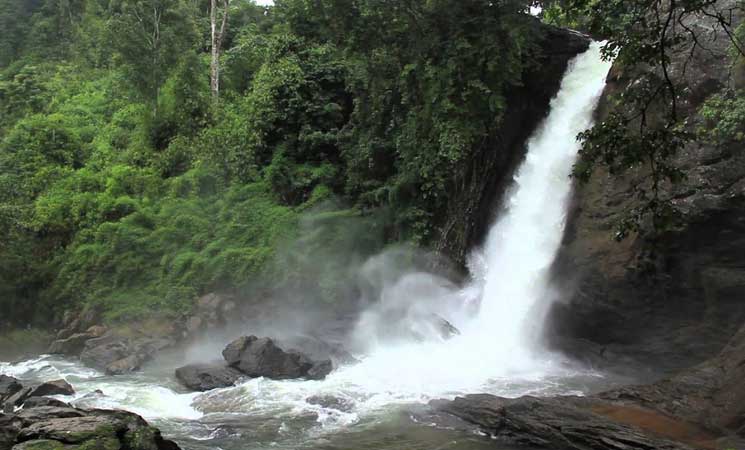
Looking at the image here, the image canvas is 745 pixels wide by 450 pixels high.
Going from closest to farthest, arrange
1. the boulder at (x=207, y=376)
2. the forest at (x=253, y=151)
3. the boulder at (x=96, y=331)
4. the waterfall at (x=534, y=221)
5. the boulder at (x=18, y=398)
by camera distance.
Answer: the boulder at (x=18, y=398) → the boulder at (x=207, y=376) → the waterfall at (x=534, y=221) → the forest at (x=253, y=151) → the boulder at (x=96, y=331)

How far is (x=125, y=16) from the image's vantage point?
77.4 ft

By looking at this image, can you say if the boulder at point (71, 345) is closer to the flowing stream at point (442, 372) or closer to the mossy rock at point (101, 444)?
the flowing stream at point (442, 372)

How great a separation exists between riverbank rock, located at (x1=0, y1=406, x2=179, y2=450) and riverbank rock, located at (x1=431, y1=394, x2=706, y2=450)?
4677 millimetres

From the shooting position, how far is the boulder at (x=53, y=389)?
1203 cm

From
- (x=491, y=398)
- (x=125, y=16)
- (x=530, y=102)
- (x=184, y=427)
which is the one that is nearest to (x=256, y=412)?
(x=184, y=427)

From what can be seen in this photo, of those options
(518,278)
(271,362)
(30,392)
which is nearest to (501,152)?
(518,278)

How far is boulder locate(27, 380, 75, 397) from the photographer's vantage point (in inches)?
474

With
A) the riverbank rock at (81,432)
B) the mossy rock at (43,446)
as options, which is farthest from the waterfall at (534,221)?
the mossy rock at (43,446)

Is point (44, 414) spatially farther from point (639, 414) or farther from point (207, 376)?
point (639, 414)

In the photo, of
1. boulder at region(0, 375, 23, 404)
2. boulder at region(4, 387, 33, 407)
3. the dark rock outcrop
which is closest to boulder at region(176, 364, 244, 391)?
boulder at region(4, 387, 33, 407)

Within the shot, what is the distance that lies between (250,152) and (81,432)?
15540 mm

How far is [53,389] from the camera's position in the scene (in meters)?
12.3

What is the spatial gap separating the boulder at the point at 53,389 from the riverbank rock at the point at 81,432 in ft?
14.3

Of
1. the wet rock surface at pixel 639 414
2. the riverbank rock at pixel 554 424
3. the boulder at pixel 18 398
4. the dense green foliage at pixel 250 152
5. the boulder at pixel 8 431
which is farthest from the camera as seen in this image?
the dense green foliage at pixel 250 152
